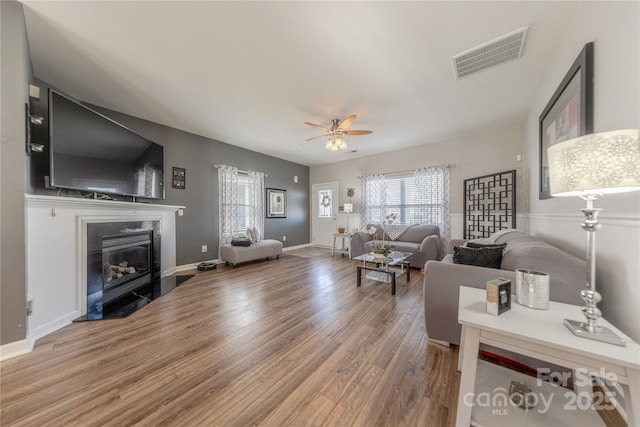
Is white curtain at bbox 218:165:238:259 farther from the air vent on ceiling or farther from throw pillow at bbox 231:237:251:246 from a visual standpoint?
the air vent on ceiling

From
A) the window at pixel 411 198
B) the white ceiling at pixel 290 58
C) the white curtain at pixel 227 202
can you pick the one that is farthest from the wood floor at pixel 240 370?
the window at pixel 411 198

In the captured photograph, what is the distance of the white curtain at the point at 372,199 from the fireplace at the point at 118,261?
430 cm

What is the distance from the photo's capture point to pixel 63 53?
2068 mm

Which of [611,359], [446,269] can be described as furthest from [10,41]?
[611,359]

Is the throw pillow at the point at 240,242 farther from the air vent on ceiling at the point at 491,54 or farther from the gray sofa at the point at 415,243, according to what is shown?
the air vent on ceiling at the point at 491,54

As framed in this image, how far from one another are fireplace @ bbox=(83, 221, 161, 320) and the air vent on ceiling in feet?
13.6

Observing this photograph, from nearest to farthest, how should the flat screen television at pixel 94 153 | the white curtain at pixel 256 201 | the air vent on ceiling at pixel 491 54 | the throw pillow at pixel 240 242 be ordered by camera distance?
the air vent on ceiling at pixel 491 54 < the flat screen television at pixel 94 153 < the throw pillow at pixel 240 242 < the white curtain at pixel 256 201

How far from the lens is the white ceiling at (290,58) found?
1.63m

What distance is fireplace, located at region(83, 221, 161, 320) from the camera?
231cm

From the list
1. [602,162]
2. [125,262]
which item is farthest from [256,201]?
[602,162]

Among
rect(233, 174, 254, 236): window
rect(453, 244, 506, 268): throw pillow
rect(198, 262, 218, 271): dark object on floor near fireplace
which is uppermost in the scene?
rect(233, 174, 254, 236): window

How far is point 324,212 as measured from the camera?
6508mm

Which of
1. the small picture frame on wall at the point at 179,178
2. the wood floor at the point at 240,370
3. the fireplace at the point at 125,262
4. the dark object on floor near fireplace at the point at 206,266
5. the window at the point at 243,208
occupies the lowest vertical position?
the wood floor at the point at 240,370

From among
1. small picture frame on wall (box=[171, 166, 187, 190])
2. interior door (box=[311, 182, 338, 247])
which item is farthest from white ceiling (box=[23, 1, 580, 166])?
interior door (box=[311, 182, 338, 247])
